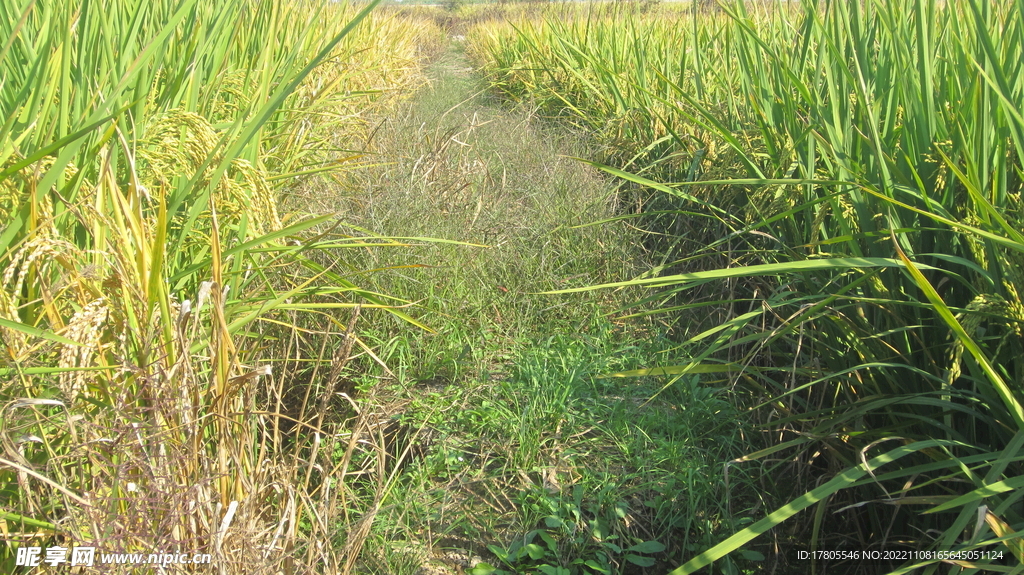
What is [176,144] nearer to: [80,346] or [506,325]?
[80,346]

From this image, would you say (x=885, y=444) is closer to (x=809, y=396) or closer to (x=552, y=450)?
(x=809, y=396)

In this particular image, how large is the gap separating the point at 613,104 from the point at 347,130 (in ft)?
4.91

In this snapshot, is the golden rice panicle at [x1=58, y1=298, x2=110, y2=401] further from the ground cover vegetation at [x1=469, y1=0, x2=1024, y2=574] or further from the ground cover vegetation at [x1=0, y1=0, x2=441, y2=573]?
the ground cover vegetation at [x1=469, y1=0, x2=1024, y2=574]

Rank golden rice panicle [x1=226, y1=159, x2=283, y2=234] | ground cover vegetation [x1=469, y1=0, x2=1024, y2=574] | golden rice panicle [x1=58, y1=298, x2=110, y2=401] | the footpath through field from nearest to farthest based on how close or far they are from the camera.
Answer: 1. golden rice panicle [x1=58, y1=298, x2=110, y2=401]
2. ground cover vegetation [x1=469, y1=0, x2=1024, y2=574]
3. golden rice panicle [x1=226, y1=159, x2=283, y2=234]
4. the footpath through field

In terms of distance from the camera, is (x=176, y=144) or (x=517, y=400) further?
(x=517, y=400)

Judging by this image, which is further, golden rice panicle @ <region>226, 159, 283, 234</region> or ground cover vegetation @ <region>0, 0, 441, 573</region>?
golden rice panicle @ <region>226, 159, 283, 234</region>

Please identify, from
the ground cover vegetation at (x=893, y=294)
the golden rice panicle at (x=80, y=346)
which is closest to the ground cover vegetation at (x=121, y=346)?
the golden rice panicle at (x=80, y=346)

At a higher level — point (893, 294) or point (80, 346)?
point (80, 346)

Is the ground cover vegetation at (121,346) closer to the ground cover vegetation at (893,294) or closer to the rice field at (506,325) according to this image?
the rice field at (506,325)

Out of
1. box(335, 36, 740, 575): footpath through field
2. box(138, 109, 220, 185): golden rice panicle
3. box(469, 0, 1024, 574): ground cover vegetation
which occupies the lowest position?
box(335, 36, 740, 575): footpath through field

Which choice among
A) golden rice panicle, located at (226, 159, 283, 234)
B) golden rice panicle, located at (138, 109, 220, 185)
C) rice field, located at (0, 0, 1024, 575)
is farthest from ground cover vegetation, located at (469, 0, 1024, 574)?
golden rice panicle, located at (138, 109, 220, 185)

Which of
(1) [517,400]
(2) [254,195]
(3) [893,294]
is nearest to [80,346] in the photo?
(2) [254,195]

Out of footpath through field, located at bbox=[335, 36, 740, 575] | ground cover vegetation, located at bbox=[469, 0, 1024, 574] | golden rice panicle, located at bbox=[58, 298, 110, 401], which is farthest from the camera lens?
footpath through field, located at bbox=[335, 36, 740, 575]

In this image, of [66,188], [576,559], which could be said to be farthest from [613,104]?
[66,188]
